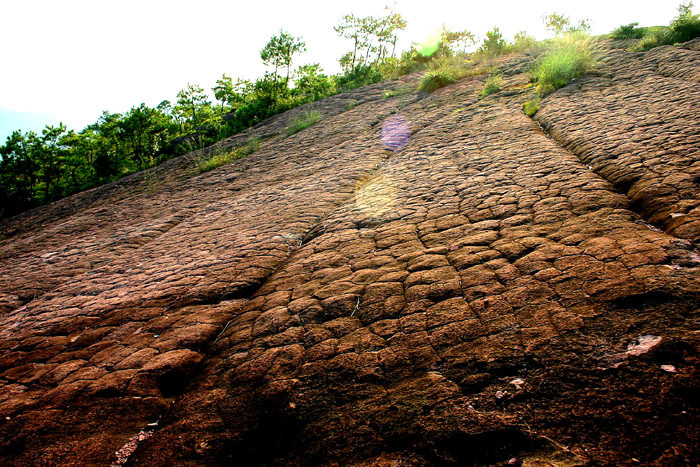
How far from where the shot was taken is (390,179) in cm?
464

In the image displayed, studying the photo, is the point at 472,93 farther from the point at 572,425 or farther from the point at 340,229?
the point at 572,425

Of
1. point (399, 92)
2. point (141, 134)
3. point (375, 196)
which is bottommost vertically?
point (375, 196)

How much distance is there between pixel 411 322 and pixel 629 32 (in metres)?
10.6

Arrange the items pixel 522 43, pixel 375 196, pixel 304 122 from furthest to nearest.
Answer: pixel 522 43 < pixel 304 122 < pixel 375 196

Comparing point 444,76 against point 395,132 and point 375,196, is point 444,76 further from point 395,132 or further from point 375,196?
point 375,196

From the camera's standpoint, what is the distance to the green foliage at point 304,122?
9438 millimetres

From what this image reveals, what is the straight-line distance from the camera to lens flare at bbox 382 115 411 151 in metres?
6.31

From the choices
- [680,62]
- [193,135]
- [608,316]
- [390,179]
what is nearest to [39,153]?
[193,135]

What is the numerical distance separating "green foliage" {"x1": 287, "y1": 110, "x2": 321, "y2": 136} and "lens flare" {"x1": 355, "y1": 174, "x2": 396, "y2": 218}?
505cm

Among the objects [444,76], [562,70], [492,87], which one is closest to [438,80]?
[444,76]

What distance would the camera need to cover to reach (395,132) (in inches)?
276

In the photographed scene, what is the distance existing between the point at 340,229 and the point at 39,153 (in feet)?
51.8

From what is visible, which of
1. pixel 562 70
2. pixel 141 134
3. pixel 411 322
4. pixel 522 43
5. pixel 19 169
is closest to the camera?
pixel 411 322

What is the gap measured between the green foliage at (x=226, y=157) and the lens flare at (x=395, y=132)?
3.34 metres
